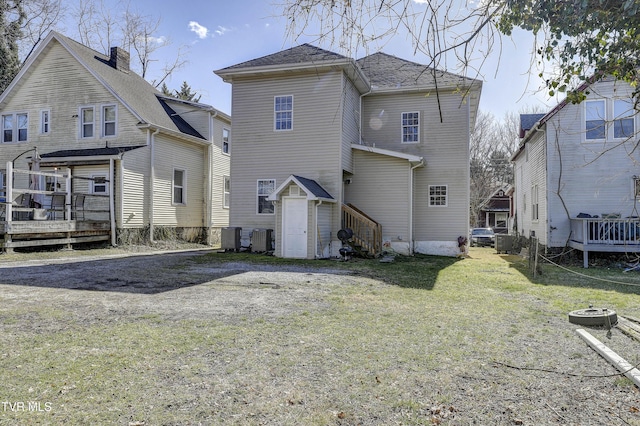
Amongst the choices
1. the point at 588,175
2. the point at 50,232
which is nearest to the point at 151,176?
the point at 50,232

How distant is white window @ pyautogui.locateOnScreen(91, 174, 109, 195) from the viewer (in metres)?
Result: 16.2

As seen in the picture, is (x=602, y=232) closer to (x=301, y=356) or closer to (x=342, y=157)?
(x=342, y=157)

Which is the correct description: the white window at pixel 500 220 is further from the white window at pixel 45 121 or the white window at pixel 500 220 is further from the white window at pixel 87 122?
the white window at pixel 45 121

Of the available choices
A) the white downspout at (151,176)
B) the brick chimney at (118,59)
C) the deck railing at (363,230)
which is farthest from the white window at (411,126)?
the brick chimney at (118,59)

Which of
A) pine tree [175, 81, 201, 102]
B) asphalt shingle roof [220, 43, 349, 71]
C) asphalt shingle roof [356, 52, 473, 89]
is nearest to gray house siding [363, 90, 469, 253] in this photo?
asphalt shingle roof [356, 52, 473, 89]

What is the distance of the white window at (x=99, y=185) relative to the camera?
16.2 metres

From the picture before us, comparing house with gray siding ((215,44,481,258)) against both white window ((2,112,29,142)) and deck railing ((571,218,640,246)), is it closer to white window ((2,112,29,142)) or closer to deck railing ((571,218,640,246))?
deck railing ((571,218,640,246))

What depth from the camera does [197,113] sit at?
20422 mm

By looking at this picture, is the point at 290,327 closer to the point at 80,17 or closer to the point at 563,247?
the point at 563,247

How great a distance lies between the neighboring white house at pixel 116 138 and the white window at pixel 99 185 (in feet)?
0.14

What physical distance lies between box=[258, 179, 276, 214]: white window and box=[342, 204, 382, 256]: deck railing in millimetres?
2800

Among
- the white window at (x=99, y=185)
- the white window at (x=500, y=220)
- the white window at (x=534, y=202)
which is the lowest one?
the white window at (x=500, y=220)

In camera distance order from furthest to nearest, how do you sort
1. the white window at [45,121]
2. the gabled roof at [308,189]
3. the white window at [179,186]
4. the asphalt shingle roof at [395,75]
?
the white window at [179,186] < the white window at [45,121] < the asphalt shingle roof at [395,75] < the gabled roof at [308,189]

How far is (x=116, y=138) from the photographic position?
17.0 meters
